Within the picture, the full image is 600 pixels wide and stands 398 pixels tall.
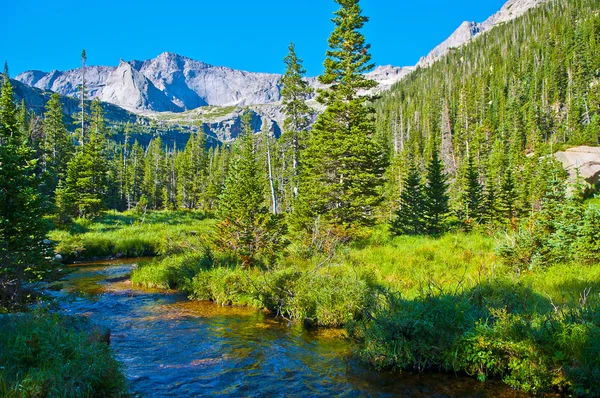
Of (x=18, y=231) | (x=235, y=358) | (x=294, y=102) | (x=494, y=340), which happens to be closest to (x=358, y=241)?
(x=235, y=358)

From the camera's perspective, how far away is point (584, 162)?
34562 millimetres

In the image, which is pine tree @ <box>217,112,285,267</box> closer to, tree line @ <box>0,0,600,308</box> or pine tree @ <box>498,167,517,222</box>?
tree line @ <box>0,0,600,308</box>

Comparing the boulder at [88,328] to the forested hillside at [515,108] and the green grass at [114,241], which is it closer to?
the green grass at [114,241]

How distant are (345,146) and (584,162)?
89.6ft

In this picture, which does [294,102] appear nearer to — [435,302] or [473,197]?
[473,197]

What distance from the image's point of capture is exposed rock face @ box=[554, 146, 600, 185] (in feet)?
110

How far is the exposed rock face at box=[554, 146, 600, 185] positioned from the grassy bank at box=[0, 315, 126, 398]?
121ft

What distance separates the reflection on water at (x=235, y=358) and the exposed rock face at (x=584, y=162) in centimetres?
3162

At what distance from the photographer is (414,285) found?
1245 centimetres

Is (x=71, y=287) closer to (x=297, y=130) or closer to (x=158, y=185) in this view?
(x=297, y=130)

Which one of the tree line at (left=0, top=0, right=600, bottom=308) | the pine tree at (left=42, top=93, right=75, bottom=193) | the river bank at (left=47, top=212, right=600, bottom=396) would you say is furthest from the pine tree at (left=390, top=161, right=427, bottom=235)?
the pine tree at (left=42, top=93, right=75, bottom=193)

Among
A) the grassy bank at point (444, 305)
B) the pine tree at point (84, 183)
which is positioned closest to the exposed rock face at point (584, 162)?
the grassy bank at point (444, 305)

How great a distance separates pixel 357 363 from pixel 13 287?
8688mm

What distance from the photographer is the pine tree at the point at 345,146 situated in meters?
21.8
